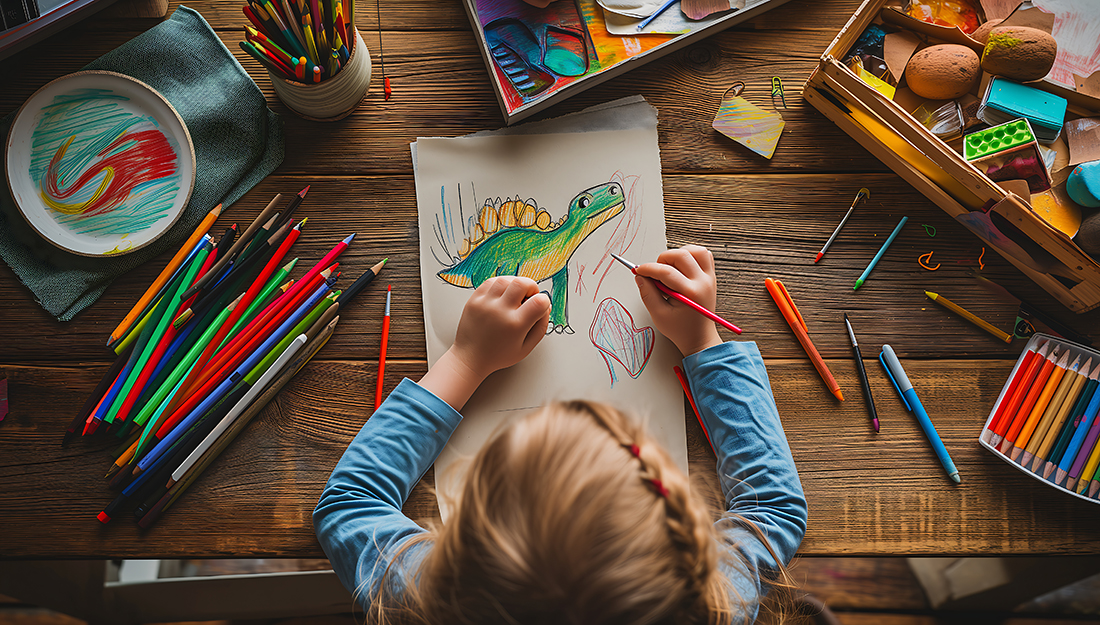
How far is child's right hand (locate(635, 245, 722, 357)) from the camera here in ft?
2.23

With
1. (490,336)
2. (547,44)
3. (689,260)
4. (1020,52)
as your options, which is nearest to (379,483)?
(490,336)

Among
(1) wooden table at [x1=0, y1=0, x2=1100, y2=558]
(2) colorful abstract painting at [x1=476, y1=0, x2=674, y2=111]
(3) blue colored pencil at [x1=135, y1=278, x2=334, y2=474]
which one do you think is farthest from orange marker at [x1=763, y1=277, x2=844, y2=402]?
(3) blue colored pencil at [x1=135, y1=278, x2=334, y2=474]

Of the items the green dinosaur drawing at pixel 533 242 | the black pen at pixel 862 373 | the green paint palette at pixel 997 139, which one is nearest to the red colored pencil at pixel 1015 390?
the black pen at pixel 862 373

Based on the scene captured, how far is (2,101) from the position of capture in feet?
2.37

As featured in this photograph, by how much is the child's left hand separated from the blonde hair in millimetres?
166

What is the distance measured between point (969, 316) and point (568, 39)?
2.02ft

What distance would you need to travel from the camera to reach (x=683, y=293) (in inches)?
26.7

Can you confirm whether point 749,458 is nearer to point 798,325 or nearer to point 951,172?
point 798,325

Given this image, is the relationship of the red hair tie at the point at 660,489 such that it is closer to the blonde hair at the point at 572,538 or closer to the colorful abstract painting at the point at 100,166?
the blonde hair at the point at 572,538

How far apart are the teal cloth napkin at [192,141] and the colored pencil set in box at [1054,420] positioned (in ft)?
3.13

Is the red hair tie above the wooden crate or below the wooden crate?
below

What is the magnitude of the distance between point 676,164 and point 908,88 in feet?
0.96

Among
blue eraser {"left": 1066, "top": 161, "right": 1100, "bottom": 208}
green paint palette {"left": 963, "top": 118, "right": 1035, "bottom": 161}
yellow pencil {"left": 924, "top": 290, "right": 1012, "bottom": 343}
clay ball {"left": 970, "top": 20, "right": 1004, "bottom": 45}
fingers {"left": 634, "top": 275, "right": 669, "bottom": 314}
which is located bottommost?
yellow pencil {"left": 924, "top": 290, "right": 1012, "bottom": 343}

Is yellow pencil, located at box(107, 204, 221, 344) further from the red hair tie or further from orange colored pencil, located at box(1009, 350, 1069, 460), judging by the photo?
orange colored pencil, located at box(1009, 350, 1069, 460)
